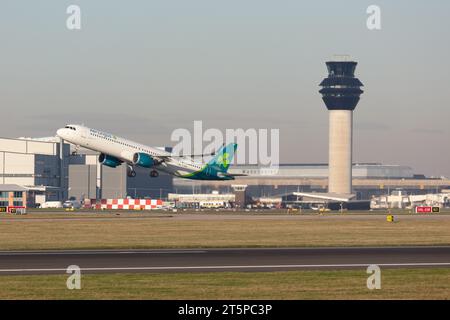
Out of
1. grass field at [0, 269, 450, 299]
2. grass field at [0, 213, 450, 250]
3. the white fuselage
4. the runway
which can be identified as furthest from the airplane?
grass field at [0, 269, 450, 299]

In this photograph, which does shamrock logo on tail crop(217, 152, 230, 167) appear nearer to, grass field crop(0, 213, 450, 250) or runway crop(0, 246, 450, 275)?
grass field crop(0, 213, 450, 250)

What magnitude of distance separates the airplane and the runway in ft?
162

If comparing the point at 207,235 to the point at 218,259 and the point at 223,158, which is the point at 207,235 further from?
the point at 223,158

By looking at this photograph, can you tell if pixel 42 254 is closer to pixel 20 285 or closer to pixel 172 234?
pixel 20 285

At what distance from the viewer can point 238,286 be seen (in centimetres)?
3381

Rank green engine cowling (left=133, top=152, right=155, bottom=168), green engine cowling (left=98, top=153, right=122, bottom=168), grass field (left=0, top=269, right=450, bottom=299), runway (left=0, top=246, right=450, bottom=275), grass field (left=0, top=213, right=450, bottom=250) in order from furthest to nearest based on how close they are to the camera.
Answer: green engine cowling (left=133, top=152, right=155, bottom=168) → green engine cowling (left=98, top=153, right=122, bottom=168) → grass field (left=0, top=213, right=450, bottom=250) → runway (left=0, top=246, right=450, bottom=275) → grass field (left=0, top=269, right=450, bottom=299)

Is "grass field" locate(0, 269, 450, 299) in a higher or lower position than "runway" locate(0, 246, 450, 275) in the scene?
higher

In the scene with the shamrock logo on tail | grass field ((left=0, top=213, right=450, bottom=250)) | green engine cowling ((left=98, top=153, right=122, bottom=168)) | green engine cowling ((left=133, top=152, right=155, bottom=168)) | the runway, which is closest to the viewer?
the runway

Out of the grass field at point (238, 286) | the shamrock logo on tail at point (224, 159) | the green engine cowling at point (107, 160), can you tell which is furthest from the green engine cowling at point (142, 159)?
the grass field at point (238, 286)

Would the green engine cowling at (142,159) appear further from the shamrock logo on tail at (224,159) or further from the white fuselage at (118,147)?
the shamrock logo on tail at (224,159)

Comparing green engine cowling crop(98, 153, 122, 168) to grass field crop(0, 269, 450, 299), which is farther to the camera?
green engine cowling crop(98, 153, 122, 168)

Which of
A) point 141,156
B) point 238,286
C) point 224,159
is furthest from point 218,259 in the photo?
point 224,159

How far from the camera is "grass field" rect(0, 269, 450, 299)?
102 ft

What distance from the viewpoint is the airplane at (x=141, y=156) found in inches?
4001
